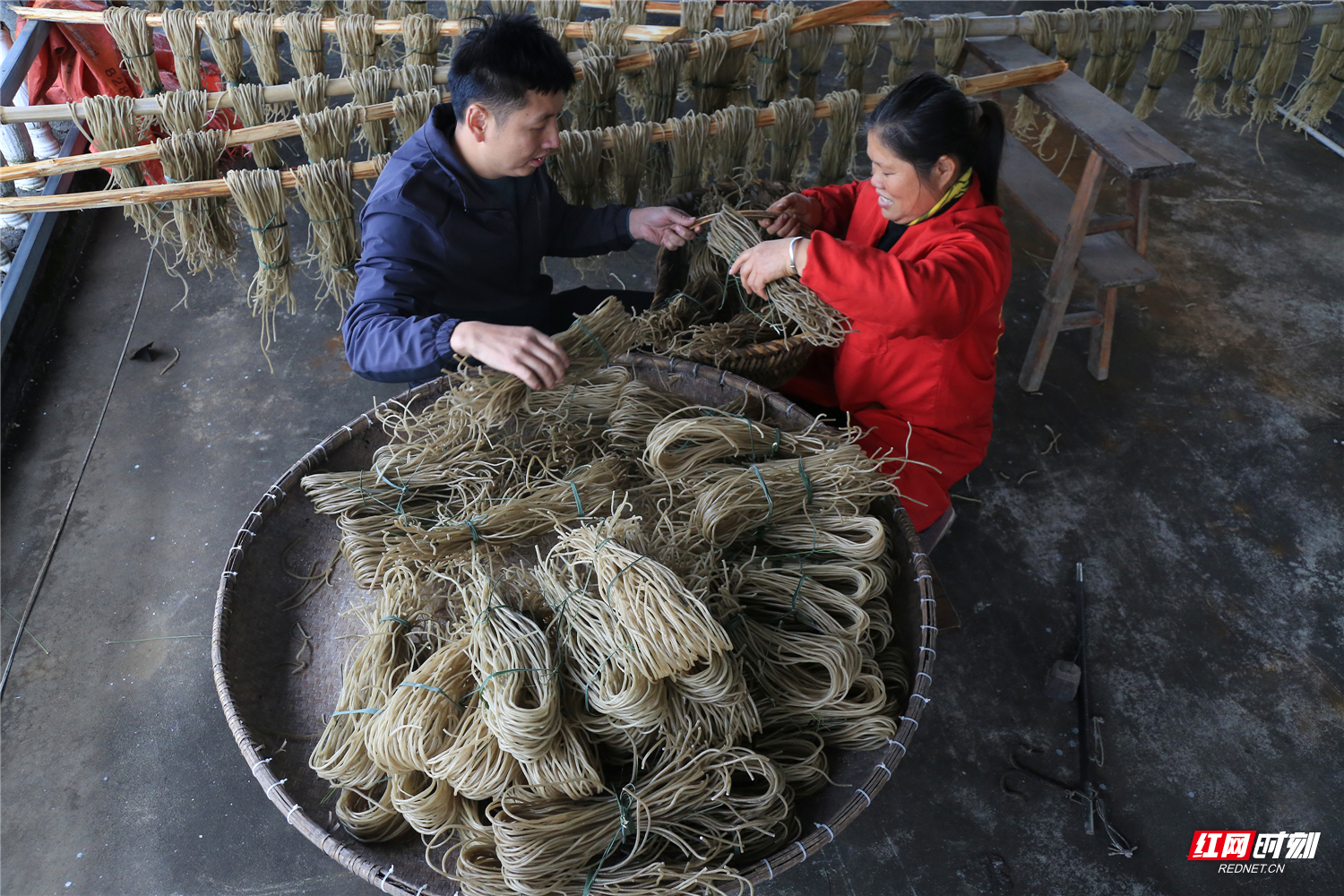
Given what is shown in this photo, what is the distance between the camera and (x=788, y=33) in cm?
325

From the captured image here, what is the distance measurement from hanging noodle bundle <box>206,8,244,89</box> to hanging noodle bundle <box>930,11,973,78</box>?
2480 millimetres

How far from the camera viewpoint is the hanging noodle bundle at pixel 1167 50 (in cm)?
336

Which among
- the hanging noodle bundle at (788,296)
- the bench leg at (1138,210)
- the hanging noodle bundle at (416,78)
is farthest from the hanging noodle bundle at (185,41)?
the bench leg at (1138,210)

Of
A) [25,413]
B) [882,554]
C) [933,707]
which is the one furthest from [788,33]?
[25,413]

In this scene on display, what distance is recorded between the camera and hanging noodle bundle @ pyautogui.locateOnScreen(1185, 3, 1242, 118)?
341 centimetres

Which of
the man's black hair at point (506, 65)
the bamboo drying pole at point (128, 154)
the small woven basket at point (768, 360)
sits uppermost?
the man's black hair at point (506, 65)

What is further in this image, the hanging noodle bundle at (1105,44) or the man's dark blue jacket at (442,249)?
the hanging noodle bundle at (1105,44)

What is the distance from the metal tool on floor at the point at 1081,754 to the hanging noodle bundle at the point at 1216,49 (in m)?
2.46

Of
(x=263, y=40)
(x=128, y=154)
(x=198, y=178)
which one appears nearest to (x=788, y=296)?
(x=198, y=178)

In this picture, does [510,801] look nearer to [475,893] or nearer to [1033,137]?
[475,893]

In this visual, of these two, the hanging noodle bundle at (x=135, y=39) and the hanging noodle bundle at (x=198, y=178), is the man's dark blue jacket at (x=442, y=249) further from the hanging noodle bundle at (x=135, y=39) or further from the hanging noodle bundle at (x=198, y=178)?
the hanging noodle bundle at (x=135, y=39)

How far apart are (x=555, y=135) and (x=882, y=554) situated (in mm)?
1405

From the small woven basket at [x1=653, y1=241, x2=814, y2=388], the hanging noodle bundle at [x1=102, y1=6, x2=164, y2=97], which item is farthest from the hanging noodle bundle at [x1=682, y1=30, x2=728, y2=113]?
the hanging noodle bundle at [x1=102, y1=6, x2=164, y2=97]

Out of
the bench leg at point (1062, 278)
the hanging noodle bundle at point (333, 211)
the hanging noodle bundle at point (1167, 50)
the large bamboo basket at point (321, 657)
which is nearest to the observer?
the large bamboo basket at point (321, 657)
